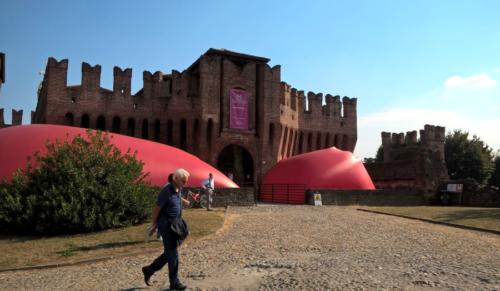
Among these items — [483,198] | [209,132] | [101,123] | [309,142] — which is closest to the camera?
Result: [483,198]

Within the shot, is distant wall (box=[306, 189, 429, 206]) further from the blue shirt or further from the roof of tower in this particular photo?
the blue shirt

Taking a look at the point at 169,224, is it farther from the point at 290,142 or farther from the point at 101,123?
the point at 290,142

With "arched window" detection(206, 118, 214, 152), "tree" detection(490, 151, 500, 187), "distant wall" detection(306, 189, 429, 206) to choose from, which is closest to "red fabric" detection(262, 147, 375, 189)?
"distant wall" detection(306, 189, 429, 206)

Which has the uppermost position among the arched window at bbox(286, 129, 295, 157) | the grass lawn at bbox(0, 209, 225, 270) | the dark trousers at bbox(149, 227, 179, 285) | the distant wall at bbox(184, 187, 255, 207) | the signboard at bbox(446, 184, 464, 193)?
the arched window at bbox(286, 129, 295, 157)

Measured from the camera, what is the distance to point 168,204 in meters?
5.92

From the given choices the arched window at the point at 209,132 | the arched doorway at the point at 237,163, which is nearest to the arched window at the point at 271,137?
the arched doorway at the point at 237,163

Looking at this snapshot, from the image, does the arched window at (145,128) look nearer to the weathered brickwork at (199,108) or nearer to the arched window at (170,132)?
the weathered brickwork at (199,108)

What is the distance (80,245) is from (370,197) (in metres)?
18.0

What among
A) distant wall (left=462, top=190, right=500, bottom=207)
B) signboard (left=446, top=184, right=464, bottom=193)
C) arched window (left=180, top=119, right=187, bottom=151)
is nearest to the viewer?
distant wall (left=462, top=190, right=500, bottom=207)

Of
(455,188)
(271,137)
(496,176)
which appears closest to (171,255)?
(455,188)

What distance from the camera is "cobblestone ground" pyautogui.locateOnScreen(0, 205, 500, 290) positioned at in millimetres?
5863

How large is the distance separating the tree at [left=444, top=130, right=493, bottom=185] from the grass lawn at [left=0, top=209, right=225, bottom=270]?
47670 mm

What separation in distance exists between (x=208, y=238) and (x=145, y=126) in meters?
24.0

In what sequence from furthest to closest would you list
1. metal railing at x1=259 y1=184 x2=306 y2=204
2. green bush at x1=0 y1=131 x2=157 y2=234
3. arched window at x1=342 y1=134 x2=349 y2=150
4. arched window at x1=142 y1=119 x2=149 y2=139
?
arched window at x1=342 y1=134 x2=349 y2=150 → arched window at x1=142 y1=119 x2=149 y2=139 → metal railing at x1=259 y1=184 x2=306 y2=204 → green bush at x1=0 y1=131 x2=157 y2=234
